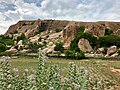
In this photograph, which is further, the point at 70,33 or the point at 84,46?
the point at 70,33

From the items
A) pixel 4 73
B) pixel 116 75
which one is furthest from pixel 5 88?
pixel 116 75

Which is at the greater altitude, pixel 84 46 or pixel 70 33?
pixel 70 33

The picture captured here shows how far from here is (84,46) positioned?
10969 cm

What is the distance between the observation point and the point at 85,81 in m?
9.25

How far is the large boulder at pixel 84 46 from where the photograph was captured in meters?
108

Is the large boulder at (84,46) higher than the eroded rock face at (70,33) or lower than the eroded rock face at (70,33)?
lower

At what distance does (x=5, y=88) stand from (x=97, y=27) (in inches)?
5272

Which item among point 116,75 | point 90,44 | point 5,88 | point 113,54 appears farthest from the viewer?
point 90,44

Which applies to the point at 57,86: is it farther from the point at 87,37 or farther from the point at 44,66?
the point at 87,37

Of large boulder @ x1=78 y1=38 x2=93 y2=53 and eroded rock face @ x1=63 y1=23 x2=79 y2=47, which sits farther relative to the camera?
eroded rock face @ x1=63 y1=23 x2=79 y2=47

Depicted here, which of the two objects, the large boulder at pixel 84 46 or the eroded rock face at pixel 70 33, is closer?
the large boulder at pixel 84 46

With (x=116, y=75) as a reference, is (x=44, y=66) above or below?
above

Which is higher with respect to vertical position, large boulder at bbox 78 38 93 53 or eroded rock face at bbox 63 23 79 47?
eroded rock face at bbox 63 23 79 47

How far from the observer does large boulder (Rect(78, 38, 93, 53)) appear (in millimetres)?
108238
